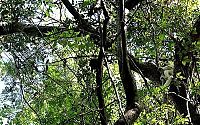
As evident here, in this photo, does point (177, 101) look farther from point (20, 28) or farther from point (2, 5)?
point (2, 5)

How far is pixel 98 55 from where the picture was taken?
2.25m

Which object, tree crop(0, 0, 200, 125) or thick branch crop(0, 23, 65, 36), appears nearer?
tree crop(0, 0, 200, 125)

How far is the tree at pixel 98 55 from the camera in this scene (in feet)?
7.00

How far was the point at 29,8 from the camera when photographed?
112 inches

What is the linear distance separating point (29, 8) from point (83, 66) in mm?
693

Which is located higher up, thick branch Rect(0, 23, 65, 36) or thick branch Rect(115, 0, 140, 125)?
thick branch Rect(0, 23, 65, 36)

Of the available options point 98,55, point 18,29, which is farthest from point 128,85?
point 18,29

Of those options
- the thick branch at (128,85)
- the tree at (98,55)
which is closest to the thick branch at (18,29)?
the tree at (98,55)

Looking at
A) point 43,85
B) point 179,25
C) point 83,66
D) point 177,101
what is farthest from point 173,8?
point 83,66

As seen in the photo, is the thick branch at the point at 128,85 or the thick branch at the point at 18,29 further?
the thick branch at the point at 18,29

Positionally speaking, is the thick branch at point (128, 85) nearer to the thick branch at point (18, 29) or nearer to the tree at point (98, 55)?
the tree at point (98, 55)

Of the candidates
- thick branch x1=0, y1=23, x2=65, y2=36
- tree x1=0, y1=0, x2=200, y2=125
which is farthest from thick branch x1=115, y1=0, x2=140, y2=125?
thick branch x1=0, y1=23, x2=65, y2=36

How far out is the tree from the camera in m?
2.13

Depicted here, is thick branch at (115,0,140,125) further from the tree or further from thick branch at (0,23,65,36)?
thick branch at (0,23,65,36)
